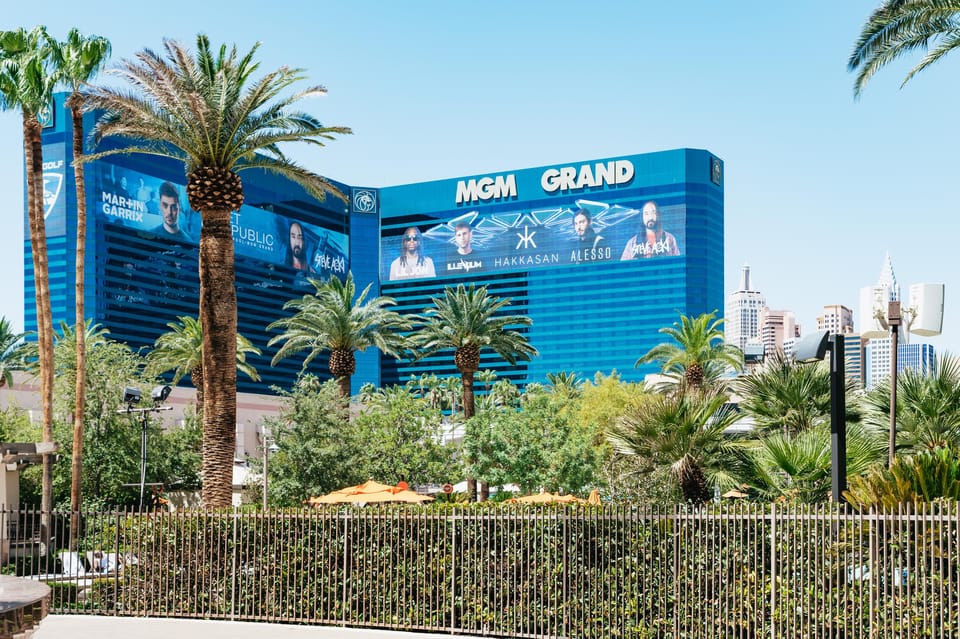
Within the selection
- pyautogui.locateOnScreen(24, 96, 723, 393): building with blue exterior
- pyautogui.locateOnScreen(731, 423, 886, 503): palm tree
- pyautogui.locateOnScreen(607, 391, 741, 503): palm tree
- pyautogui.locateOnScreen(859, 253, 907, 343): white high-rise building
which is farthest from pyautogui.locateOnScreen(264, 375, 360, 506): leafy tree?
pyautogui.locateOnScreen(24, 96, 723, 393): building with blue exterior

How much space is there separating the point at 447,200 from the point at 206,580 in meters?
178

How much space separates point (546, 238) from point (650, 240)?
1802 centimetres

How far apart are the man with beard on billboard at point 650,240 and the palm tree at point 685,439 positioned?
15587 centimetres

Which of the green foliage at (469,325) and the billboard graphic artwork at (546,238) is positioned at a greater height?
the billboard graphic artwork at (546,238)

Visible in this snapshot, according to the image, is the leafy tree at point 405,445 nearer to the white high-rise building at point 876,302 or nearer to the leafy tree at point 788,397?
the leafy tree at point 788,397

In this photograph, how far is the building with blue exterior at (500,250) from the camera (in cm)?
14775

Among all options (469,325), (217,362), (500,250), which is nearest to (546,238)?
(500,250)

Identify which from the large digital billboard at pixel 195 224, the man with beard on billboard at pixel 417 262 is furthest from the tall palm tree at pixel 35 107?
the man with beard on billboard at pixel 417 262

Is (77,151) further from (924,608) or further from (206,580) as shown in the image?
(924,608)

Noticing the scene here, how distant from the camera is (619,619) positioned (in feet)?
53.8

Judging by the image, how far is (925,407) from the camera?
23.6 metres

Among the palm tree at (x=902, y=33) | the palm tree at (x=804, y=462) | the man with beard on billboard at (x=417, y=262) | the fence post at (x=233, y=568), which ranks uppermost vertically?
the man with beard on billboard at (x=417, y=262)

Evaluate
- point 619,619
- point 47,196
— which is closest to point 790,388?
point 619,619

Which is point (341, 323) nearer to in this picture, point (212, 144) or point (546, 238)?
point (212, 144)
